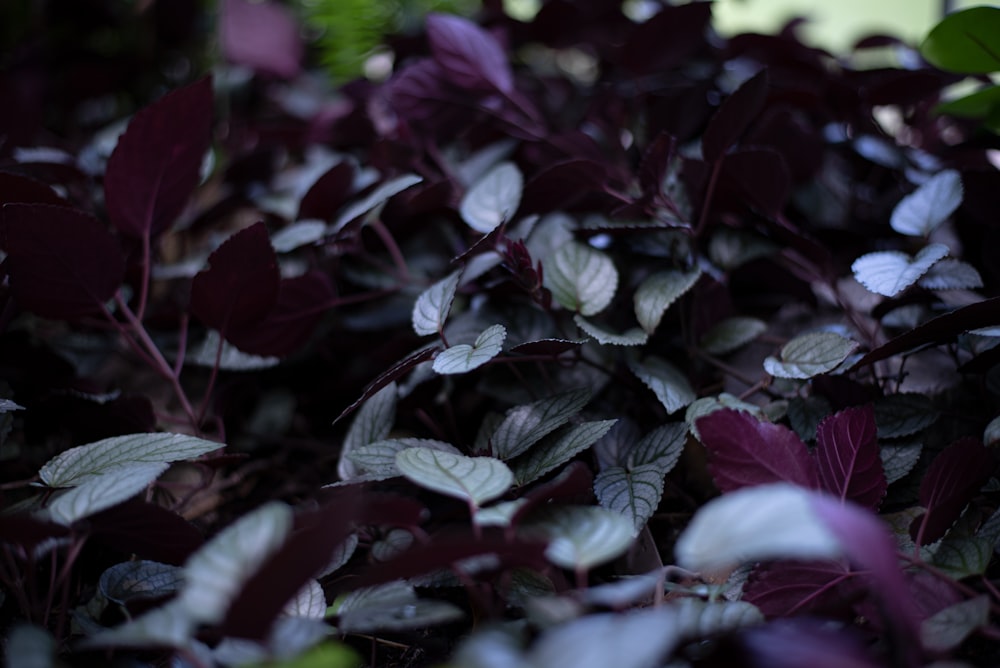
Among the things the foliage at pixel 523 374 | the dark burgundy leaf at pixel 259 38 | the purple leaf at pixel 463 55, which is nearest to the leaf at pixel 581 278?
the foliage at pixel 523 374

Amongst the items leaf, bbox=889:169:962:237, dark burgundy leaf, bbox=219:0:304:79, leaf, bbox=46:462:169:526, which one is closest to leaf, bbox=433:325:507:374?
leaf, bbox=46:462:169:526

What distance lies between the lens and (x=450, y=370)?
58 centimetres

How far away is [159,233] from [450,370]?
0.44 metres

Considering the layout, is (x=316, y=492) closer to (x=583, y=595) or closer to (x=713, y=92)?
(x=583, y=595)

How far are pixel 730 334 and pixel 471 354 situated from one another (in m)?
0.30

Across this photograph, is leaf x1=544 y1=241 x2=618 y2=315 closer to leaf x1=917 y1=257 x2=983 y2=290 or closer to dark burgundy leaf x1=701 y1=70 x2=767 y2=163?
dark burgundy leaf x1=701 y1=70 x2=767 y2=163

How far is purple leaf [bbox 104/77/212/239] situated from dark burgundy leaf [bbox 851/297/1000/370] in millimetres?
679

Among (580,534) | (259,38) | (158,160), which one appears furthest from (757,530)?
(259,38)

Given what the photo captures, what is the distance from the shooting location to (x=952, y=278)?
2.24 feet

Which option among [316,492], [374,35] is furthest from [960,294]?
[374,35]

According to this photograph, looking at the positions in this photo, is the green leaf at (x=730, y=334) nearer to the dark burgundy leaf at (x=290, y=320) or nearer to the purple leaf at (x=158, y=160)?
the dark burgundy leaf at (x=290, y=320)

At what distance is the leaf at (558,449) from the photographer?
586 millimetres

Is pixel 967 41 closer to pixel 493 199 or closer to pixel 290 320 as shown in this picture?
pixel 493 199

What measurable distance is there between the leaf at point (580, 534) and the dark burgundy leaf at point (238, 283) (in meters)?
0.35
